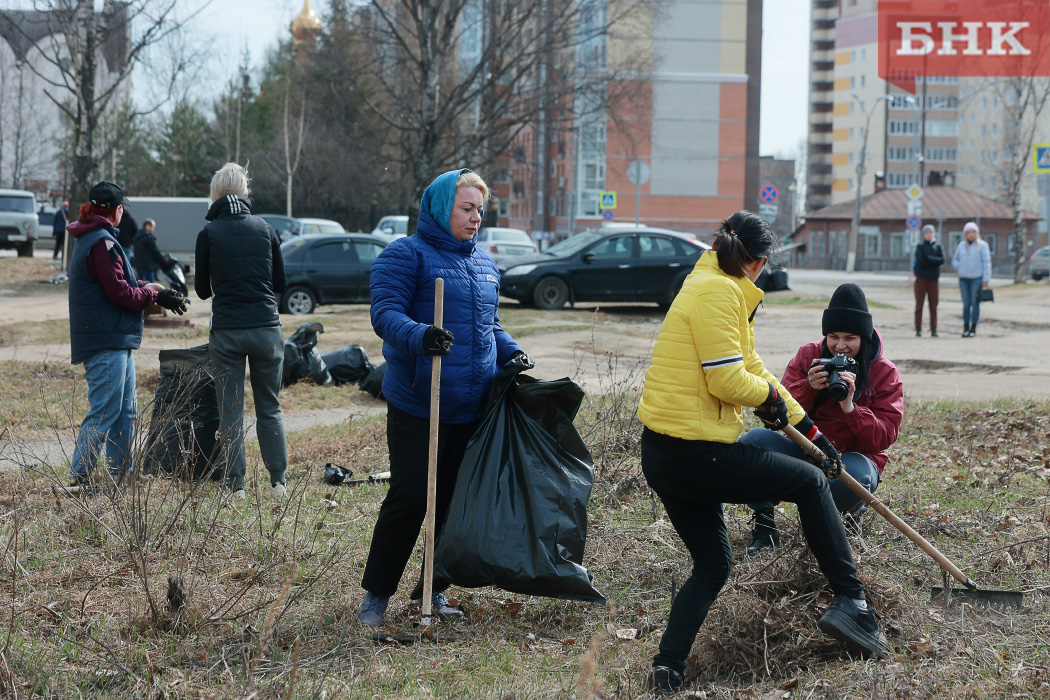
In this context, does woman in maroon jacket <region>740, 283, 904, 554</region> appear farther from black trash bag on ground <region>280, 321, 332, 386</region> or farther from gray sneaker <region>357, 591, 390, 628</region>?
black trash bag on ground <region>280, 321, 332, 386</region>

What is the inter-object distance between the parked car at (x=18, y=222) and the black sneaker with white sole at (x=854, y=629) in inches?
1370

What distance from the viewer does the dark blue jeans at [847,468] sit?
4.66 meters

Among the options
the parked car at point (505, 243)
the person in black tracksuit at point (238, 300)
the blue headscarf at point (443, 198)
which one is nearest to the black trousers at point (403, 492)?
the blue headscarf at point (443, 198)

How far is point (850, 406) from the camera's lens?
4555mm

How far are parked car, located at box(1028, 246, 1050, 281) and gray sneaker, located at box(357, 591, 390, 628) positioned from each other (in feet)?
141

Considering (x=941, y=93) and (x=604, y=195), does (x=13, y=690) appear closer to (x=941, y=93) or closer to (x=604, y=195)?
(x=604, y=195)

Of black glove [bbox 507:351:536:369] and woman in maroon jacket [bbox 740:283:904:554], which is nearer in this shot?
black glove [bbox 507:351:536:369]

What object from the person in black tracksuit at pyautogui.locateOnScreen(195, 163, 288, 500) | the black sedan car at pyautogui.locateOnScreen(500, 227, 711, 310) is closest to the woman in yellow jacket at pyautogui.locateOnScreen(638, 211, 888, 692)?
the person in black tracksuit at pyautogui.locateOnScreen(195, 163, 288, 500)

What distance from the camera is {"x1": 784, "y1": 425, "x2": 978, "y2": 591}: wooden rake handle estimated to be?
371 cm

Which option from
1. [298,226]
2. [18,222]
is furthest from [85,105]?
[18,222]

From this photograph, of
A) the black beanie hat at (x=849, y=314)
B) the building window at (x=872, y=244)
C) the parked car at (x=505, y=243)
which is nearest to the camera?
the black beanie hat at (x=849, y=314)

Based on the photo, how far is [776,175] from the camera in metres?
120

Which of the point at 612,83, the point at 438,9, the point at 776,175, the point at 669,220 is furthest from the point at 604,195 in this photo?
the point at 776,175

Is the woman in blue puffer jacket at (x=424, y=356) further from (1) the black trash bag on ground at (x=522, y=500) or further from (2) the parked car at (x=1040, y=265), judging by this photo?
(2) the parked car at (x=1040, y=265)
